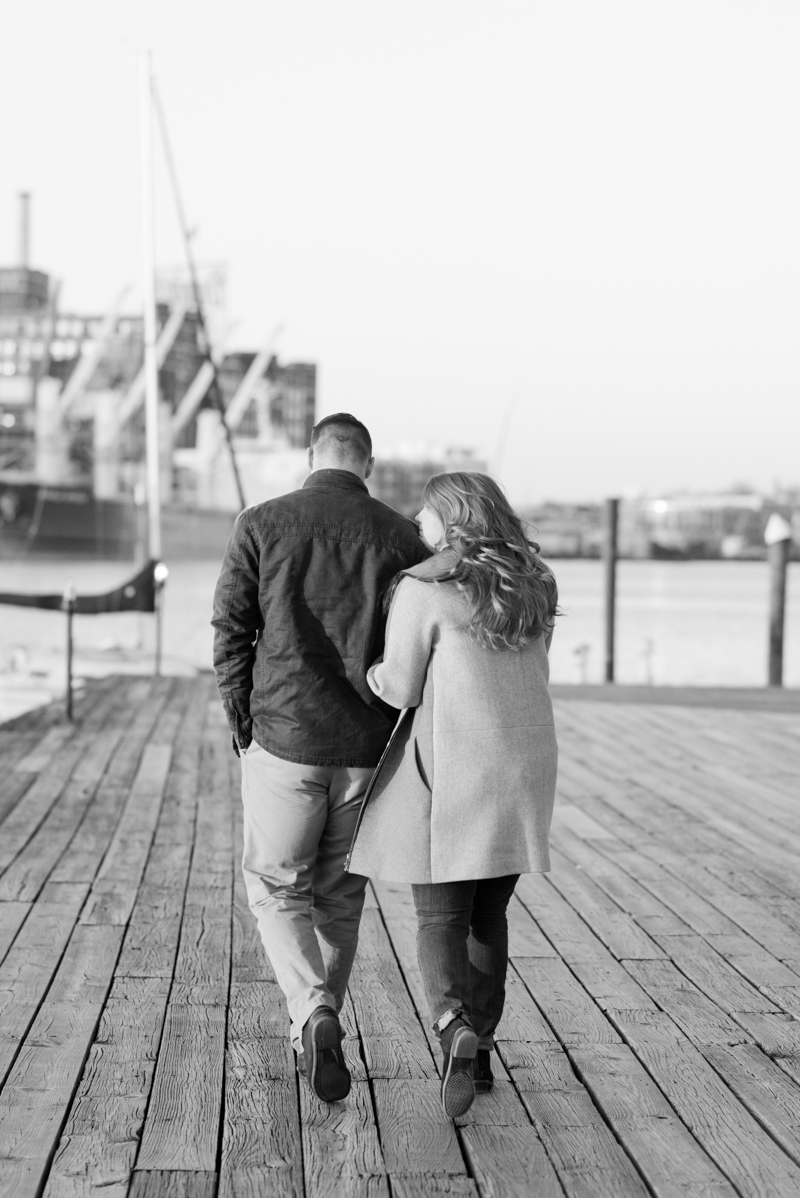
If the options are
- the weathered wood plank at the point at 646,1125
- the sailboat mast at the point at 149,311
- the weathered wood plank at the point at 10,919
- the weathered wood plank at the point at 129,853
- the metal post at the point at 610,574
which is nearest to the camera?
the weathered wood plank at the point at 646,1125

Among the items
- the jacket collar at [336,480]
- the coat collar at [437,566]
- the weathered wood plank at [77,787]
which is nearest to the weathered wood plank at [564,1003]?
the coat collar at [437,566]

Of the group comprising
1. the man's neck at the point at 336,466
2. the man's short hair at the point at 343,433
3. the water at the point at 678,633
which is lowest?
the water at the point at 678,633

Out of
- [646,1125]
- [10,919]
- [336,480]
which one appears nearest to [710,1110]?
[646,1125]

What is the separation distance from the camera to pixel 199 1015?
320 cm

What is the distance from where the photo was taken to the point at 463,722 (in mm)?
2613

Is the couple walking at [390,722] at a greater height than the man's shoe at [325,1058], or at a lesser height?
greater

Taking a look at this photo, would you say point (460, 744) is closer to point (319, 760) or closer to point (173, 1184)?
point (319, 760)

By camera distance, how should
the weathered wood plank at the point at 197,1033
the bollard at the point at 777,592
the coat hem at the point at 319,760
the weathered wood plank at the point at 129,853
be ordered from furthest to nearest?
the bollard at the point at 777,592, the weathered wood plank at the point at 129,853, the coat hem at the point at 319,760, the weathered wood plank at the point at 197,1033

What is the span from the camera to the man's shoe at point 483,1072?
107 inches

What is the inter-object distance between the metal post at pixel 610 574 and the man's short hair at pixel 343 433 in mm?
12781

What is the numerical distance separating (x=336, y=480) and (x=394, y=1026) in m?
1.26

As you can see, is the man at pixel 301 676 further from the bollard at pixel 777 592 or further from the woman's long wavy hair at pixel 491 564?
the bollard at pixel 777 592

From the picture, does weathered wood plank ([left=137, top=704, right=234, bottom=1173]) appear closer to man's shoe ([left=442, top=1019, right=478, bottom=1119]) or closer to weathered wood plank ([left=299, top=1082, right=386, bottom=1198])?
weathered wood plank ([left=299, top=1082, right=386, bottom=1198])

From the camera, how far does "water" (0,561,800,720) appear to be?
64.2ft
